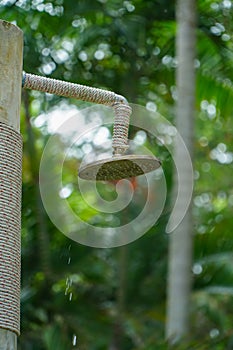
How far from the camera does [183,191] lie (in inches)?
279

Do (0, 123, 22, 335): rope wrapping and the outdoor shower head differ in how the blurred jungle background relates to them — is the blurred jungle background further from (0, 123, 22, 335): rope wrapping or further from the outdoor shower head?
(0, 123, 22, 335): rope wrapping

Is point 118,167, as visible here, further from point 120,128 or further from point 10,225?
point 10,225

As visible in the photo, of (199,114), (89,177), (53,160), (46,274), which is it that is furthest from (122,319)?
(89,177)

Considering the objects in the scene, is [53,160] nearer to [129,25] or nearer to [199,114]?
[129,25]

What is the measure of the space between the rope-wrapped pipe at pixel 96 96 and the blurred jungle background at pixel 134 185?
487 cm

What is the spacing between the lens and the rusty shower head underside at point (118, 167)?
3.31 metres

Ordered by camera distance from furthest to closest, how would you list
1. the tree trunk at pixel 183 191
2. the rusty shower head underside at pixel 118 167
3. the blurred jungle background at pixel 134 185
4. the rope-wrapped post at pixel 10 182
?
the blurred jungle background at pixel 134 185, the tree trunk at pixel 183 191, the rusty shower head underside at pixel 118 167, the rope-wrapped post at pixel 10 182

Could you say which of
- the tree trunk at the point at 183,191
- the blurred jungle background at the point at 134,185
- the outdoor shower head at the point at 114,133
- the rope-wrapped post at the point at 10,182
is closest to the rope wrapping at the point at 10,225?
the rope-wrapped post at the point at 10,182

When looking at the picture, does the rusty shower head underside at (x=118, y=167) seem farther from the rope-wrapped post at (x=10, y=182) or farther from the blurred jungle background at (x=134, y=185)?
the blurred jungle background at (x=134, y=185)

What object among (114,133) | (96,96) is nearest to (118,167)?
(114,133)

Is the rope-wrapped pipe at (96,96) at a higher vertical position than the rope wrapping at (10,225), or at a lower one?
higher

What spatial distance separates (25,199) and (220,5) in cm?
225

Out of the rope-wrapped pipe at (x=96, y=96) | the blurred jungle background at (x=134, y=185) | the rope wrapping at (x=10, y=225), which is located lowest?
the blurred jungle background at (x=134, y=185)

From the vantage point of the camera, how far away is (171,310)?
7.24 meters
